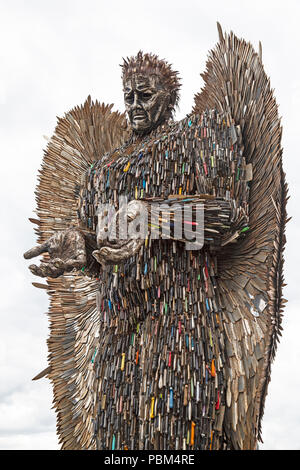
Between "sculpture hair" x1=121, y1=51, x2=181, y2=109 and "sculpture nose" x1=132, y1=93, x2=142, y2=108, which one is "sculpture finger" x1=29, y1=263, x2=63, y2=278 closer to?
"sculpture nose" x1=132, y1=93, x2=142, y2=108

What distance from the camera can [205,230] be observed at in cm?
479

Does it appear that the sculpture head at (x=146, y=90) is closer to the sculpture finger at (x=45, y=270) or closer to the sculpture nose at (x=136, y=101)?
the sculpture nose at (x=136, y=101)

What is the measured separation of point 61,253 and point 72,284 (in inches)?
36.9

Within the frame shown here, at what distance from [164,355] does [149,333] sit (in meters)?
0.19

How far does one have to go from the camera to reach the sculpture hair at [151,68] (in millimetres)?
5348

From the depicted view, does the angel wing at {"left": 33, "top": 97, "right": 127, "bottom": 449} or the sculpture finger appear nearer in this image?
the sculpture finger

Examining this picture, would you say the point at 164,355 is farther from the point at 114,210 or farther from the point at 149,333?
the point at 114,210

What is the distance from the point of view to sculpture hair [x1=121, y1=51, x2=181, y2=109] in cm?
535

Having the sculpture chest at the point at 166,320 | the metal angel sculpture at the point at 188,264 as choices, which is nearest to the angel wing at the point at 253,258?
the metal angel sculpture at the point at 188,264

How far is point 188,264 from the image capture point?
4887 millimetres

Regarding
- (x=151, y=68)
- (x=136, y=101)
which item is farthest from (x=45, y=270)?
(x=151, y=68)

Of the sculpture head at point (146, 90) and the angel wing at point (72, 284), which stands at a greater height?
the sculpture head at point (146, 90)

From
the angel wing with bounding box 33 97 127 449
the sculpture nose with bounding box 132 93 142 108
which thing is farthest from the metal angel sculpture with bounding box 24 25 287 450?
the angel wing with bounding box 33 97 127 449
